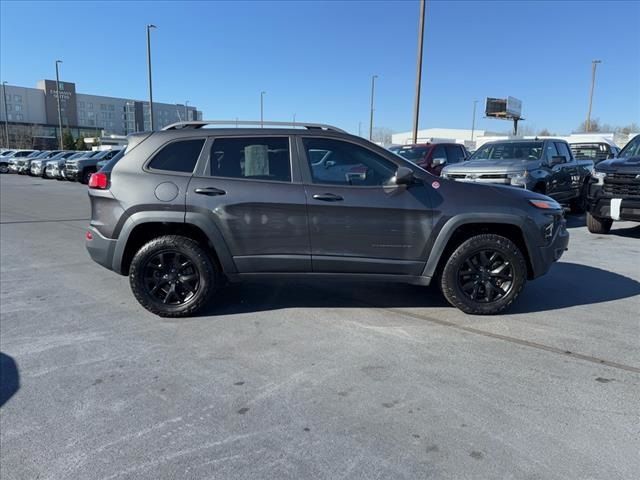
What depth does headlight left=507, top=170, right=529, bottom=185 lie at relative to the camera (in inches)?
369

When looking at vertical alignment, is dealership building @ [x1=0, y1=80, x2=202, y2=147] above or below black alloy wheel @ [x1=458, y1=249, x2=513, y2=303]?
above

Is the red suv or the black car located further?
the red suv

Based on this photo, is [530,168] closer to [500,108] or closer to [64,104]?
[500,108]

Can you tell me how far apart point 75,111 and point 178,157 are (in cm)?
13086

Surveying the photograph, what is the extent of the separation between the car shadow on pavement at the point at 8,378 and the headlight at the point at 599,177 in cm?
908

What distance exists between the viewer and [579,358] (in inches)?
147

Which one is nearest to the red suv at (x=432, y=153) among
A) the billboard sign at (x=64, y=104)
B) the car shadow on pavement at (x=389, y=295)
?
the car shadow on pavement at (x=389, y=295)

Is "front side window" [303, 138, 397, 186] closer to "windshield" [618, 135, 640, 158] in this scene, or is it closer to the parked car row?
"windshield" [618, 135, 640, 158]

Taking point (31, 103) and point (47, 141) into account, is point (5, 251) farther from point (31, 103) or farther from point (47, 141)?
point (31, 103)

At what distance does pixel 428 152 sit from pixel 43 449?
41.6ft

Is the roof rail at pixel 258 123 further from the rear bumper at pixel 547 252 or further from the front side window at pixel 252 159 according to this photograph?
the rear bumper at pixel 547 252

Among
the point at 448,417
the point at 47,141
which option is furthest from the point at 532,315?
the point at 47,141

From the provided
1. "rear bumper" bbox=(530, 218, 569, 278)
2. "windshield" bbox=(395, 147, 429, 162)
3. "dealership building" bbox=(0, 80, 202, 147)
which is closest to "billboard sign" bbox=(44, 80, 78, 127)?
"dealership building" bbox=(0, 80, 202, 147)

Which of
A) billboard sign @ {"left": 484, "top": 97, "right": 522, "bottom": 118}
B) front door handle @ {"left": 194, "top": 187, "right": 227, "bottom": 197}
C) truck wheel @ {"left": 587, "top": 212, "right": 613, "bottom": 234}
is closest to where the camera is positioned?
front door handle @ {"left": 194, "top": 187, "right": 227, "bottom": 197}
